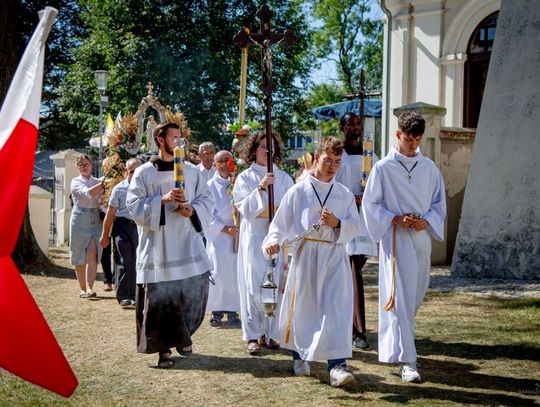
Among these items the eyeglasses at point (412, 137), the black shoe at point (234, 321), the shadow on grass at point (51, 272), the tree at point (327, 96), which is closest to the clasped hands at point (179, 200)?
the eyeglasses at point (412, 137)

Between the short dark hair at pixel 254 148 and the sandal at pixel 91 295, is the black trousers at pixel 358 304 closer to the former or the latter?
the short dark hair at pixel 254 148

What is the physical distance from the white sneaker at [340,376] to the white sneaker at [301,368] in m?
0.43

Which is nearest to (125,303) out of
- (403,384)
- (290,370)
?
(290,370)

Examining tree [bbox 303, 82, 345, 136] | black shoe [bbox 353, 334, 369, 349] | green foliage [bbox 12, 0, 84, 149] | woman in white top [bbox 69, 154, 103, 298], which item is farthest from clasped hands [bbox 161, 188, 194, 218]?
tree [bbox 303, 82, 345, 136]

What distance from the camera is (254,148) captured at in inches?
321

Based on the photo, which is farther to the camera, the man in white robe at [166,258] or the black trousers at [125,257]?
the black trousers at [125,257]

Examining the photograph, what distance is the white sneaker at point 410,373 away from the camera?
20.7 feet

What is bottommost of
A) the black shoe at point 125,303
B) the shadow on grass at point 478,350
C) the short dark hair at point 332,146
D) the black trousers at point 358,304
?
the black shoe at point 125,303

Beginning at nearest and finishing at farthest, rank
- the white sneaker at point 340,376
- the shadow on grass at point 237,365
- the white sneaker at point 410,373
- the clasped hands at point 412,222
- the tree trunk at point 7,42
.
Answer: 1. the white sneaker at point 340,376
2. the white sneaker at point 410,373
3. the clasped hands at point 412,222
4. the shadow on grass at point 237,365
5. the tree trunk at point 7,42

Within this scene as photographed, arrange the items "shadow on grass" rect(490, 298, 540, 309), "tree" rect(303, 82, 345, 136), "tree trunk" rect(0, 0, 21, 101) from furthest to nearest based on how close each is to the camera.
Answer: "tree" rect(303, 82, 345, 136) → "tree trunk" rect(0, 0, 21, 101) → "shadow on grass" rect(490, 298, 540, 309)

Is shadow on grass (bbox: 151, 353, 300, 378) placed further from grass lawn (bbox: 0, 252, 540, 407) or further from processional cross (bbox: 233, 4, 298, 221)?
processional cross (bbox: 233, 4, 298, 221)

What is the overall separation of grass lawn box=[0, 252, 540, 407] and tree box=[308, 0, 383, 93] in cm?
3637

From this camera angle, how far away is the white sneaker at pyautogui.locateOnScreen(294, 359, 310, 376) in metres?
6.61

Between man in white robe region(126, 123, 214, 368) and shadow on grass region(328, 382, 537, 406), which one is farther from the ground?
man in white robe region(126, 123, 214, 368)
